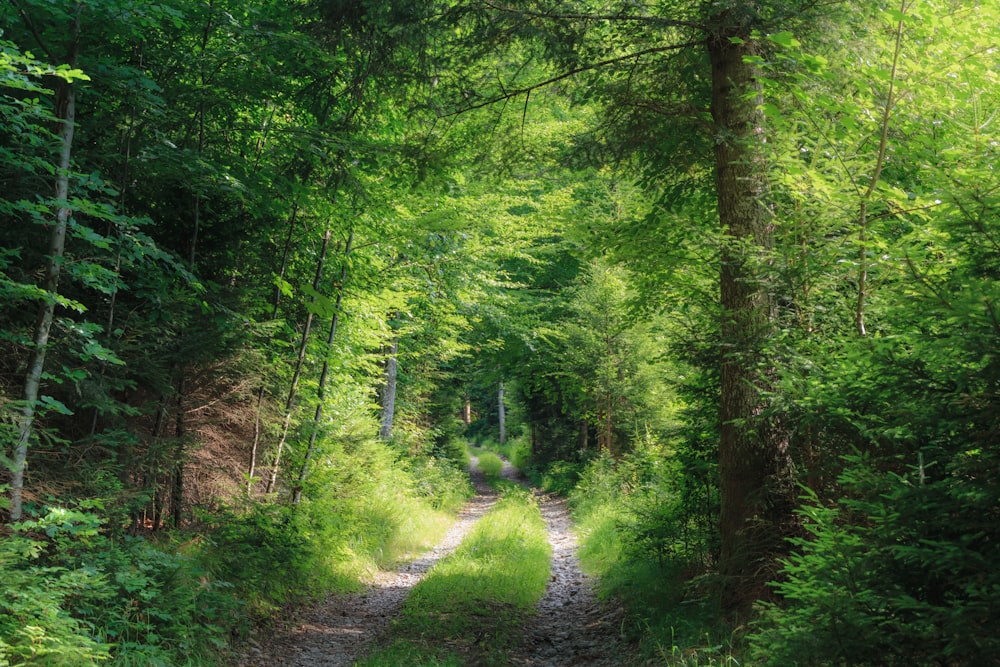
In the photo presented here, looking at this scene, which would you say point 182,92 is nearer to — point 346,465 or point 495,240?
point 346,465

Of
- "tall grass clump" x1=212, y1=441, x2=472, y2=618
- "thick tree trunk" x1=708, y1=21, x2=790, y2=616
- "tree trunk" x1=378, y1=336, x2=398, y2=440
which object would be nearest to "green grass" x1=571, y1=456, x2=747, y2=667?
"thick tree trunk" x1=708, y1=21, x2=790, y2=616

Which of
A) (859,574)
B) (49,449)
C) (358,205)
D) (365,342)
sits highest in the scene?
(358,205)

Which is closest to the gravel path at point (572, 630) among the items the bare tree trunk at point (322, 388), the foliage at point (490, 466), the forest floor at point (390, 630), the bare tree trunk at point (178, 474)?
the forest floor at point (390, 630)

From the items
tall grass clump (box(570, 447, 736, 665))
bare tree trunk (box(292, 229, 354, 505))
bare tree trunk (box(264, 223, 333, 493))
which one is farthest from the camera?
bare tree trunk (box(292, 229, 354, 505))

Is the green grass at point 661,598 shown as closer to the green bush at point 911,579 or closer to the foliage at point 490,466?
the green bush at point 911,579

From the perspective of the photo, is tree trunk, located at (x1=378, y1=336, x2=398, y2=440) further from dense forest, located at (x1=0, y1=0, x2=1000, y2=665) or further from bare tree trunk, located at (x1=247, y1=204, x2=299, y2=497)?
bare tree trunk, located at (x1=247, y1=204, x2=299, y2=497)

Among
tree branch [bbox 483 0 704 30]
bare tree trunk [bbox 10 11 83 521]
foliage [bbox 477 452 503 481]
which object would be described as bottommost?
foliage [bbox 477 452 503 481]

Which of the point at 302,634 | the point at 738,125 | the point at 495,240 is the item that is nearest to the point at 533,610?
the point at 302,634

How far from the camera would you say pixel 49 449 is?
18.5 ft

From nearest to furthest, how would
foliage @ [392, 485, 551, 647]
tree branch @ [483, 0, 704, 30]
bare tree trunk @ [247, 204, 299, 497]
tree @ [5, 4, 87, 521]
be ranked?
tree @ [5, 4, 87, 521] < tree branch @ [483, 0, 704, 30] < foliage @ [392, 485, 551, 647] < bare tree trunk @ [247, 204, 299, 497]

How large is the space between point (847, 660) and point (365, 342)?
30.1ft

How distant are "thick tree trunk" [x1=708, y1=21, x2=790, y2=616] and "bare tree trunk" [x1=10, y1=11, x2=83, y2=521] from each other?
212 inches

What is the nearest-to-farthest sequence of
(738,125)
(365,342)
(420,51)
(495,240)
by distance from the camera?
(738,125), (420,51), (365,342), (495,240)

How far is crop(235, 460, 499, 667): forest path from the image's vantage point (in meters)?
6.76
